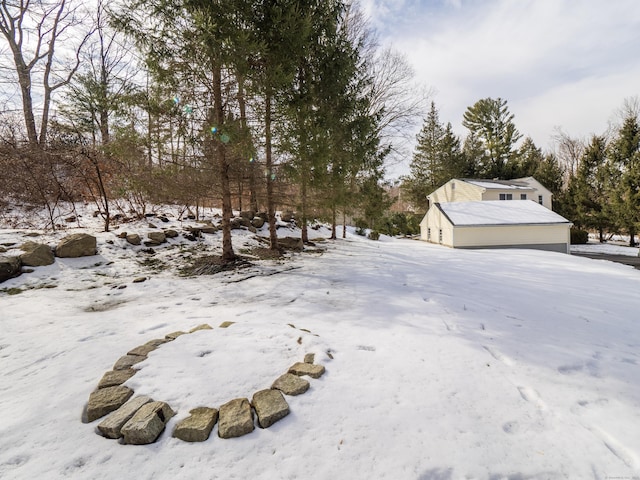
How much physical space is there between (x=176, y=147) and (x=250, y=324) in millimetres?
5386

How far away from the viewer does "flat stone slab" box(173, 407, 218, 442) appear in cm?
162

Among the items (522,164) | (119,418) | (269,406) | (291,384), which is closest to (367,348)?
(291,384)

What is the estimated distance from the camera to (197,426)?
165cm

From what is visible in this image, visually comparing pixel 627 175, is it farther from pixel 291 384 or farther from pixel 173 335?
pixel 173 335

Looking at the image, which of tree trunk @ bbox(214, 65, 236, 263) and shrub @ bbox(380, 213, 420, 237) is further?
shrub @ bbox(380, 213, 420, 237)

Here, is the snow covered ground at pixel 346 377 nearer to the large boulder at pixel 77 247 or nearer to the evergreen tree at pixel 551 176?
the large boulder at pixel 77 247

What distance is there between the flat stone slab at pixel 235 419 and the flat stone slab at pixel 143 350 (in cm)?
120

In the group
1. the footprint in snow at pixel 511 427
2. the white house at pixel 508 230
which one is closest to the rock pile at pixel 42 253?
the footprint in snow at pixel 511 427

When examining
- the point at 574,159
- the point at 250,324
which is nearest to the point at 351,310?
the point at 250,324

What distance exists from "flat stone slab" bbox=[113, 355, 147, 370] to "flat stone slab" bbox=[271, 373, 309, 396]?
1.32 metres

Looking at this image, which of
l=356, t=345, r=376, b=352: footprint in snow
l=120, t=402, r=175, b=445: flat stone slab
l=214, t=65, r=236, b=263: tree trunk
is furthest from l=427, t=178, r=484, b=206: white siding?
l=120, t=402, r=175, b=445: flat stone slab

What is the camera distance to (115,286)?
4773 mm

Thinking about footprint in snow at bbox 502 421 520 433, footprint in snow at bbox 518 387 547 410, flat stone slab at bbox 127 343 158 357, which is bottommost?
footprint in snow at bbox 502 421 520 433

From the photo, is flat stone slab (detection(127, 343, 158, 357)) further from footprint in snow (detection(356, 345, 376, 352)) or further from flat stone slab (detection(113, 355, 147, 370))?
footprint in snow (detection(356, 345, 376, 352))
